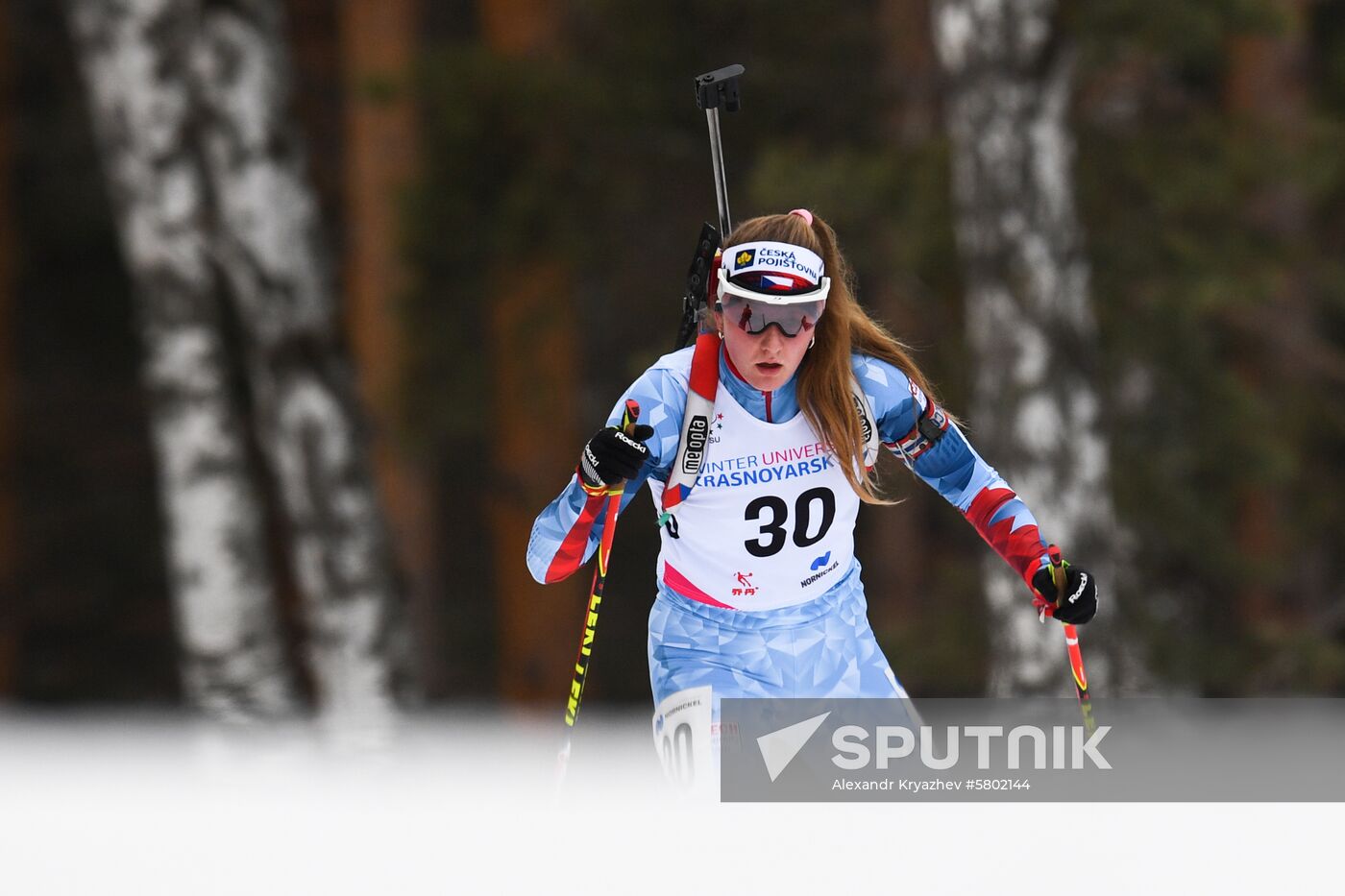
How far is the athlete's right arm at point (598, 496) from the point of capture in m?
4.02

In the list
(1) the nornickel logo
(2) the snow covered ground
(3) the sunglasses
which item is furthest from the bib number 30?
(2) the snow covered ground

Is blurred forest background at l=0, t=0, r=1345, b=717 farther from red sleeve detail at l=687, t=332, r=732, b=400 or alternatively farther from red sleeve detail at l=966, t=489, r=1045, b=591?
red sleeve detail at l=687, t=332, r=732, b=400

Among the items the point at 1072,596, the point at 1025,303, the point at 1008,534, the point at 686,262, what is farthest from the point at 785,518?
the point at 686,262

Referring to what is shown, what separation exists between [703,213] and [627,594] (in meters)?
5.57

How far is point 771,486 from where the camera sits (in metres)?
4.08

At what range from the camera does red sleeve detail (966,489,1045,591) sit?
427cm

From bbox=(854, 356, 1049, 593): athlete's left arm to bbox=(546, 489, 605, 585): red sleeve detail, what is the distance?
789mm

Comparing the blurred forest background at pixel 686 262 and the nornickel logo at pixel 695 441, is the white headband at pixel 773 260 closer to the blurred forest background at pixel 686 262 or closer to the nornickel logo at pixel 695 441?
the nornickel logo at pixel 695 441

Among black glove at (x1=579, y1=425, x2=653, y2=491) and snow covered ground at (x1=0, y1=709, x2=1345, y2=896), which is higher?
black glove at (x1=579, y1=425, x2=653, y2=491)

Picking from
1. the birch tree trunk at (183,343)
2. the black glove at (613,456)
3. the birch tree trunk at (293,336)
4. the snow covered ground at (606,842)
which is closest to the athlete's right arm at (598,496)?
the black glove at (613,456)

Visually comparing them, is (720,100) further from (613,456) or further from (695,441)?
(613,456)

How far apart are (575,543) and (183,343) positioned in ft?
13.9

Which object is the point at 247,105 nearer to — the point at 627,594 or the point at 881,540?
the point at 881,540

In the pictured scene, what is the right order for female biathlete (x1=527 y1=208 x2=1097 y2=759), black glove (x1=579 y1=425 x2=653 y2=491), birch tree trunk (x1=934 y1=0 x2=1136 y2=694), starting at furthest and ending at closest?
birch tree trunk (x1=934 y1=0 x2=1136 y2=694)
female biathlete (x1=527 y1=208 x2=1097 y2=759)
black glove (x1=579 y1=425 x2=653 y2=491)
